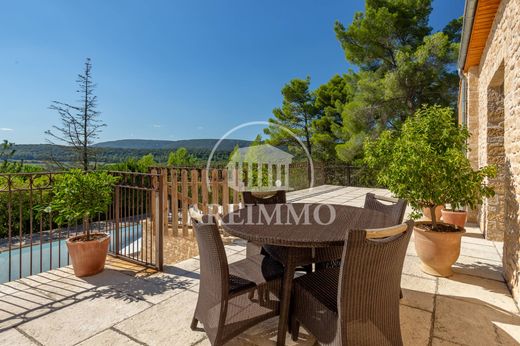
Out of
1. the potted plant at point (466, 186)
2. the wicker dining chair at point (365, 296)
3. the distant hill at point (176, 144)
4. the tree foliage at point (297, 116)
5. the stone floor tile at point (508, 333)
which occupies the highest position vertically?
the tree foliage at point (297, 116)

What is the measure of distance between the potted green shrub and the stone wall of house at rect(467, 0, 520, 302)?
333 millimetres

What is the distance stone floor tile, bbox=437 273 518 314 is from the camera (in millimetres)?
2291

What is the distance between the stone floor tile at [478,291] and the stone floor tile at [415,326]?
499 millimetres

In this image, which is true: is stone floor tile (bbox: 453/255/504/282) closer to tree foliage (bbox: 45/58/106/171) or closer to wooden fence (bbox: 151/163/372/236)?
wooden fence (bbox: 151/163/372/236)

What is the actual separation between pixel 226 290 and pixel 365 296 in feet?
2.27

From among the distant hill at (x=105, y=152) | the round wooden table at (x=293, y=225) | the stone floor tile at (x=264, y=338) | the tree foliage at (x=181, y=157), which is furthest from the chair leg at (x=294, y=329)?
the tree foliage at (x=181, y=157)

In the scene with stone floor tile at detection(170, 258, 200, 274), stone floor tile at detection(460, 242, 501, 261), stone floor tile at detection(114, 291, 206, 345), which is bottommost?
stone floor tile at detection(114, 291, 206, 345)

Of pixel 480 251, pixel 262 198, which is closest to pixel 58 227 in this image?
pixel 262 198

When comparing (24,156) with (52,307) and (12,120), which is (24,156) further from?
(52,307)

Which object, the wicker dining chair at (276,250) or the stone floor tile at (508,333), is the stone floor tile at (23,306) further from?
the stone floor tile at (508,333)

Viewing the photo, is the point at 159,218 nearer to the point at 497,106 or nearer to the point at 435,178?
the point at 435,178

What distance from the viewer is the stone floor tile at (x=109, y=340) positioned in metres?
1.73

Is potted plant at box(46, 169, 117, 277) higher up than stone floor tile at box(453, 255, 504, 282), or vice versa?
potted plant at box(46, 169, 117, 277)

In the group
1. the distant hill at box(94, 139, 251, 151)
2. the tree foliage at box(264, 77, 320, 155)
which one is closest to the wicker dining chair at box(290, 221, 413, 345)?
the distant hill at box(94, 139, 251, 151)
